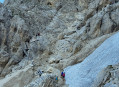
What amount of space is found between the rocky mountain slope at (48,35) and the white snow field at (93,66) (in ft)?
6.25

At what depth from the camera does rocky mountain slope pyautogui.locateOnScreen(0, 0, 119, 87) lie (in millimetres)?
24938

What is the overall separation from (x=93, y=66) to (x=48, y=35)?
21.3 metres

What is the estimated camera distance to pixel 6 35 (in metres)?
37.7

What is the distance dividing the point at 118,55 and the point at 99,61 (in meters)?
2.63

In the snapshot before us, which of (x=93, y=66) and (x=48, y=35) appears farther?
(x=48, y=35)

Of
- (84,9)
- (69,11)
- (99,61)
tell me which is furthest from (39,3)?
(99,61)

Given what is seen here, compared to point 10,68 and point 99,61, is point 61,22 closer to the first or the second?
point 10,68

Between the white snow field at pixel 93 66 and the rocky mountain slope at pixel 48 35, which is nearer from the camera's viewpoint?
the white snow field at pixel 93 66

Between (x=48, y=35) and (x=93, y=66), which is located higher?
(x=48, y=35)

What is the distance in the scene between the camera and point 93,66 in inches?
748

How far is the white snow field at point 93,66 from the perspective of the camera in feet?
56.2

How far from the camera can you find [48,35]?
38688 mm

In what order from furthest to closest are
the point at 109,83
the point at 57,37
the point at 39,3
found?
the point at 39,3, the point at 57,37, the point at 109,83

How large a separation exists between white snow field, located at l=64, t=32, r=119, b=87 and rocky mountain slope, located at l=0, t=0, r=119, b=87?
1.91m
